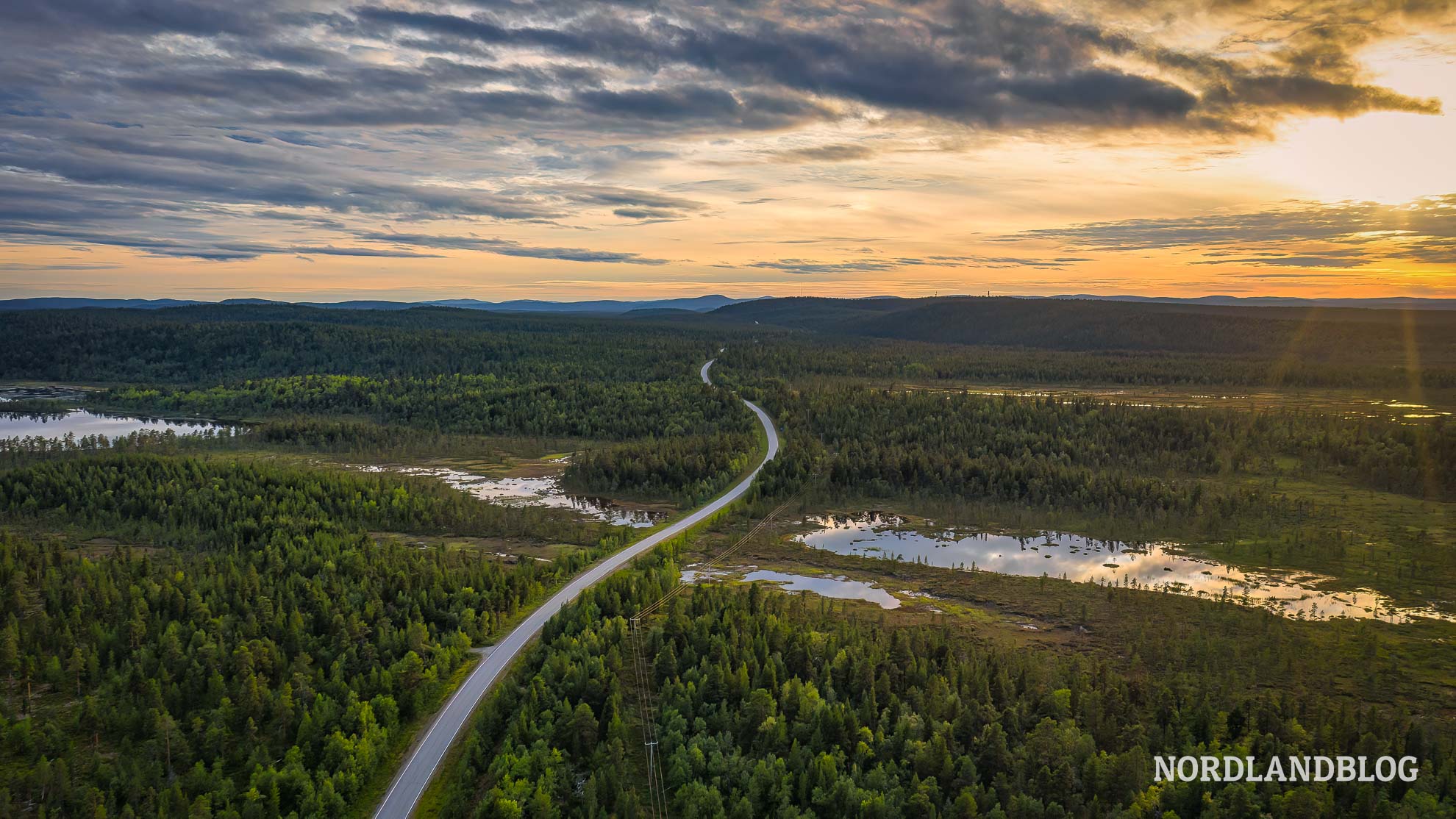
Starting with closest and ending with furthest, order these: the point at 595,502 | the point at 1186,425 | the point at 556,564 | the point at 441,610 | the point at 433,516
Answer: the point at 441,610, the point at 556,564, the point at 433,516, the point at 595,502, the point at 1186,425

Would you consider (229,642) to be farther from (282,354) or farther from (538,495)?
(282,354)

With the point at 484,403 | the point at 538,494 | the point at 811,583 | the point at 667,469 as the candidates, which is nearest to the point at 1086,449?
the point at 667,469

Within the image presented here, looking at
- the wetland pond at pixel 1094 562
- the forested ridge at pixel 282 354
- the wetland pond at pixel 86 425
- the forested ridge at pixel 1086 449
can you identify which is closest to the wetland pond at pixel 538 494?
the wetland pond at pixel 1094 562

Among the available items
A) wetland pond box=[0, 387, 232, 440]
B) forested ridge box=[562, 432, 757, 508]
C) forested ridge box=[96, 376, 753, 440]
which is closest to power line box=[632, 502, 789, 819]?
forested ridge box=[562, 432, 757, 508]

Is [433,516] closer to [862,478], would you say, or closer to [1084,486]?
[862,478]

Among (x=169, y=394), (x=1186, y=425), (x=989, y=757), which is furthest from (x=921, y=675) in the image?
(x=169, y=394)

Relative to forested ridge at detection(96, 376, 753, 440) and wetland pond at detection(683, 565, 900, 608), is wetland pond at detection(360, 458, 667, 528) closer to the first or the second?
→ wetland pond at detection(683, 565, 900, 608)

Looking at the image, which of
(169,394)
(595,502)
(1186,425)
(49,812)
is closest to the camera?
(49,812)
